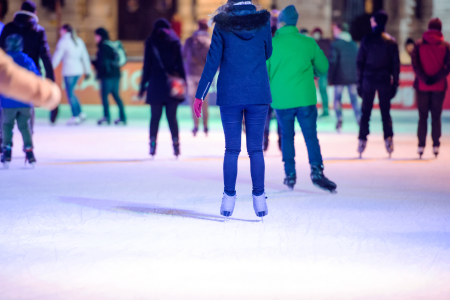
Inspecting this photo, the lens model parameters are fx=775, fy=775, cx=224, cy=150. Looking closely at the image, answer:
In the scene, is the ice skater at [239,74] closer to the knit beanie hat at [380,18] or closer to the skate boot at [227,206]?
the skate boot at [227,206]

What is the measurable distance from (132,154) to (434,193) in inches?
181

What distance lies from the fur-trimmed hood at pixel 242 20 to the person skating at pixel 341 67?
8.28 m

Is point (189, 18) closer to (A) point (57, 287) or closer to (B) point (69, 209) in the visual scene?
(B) point (69, 209)

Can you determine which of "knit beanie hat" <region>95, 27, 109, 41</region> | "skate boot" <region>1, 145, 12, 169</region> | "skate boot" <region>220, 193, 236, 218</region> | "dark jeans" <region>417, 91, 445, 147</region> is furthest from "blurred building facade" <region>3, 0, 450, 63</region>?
"skate boot" <region>220, 193, 236, 218</region>

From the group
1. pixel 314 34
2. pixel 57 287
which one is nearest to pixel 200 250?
pixel 57 287

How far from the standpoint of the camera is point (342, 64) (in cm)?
1395

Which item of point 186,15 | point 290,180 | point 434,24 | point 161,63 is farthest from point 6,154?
point 186,15

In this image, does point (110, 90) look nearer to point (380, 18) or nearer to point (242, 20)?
point (380, 18)

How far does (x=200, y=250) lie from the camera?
4918 millimetres

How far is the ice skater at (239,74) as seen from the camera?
5.76 metres

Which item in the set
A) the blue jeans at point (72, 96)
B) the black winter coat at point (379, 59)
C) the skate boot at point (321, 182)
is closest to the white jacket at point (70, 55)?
the blue jeans at point (72, 96)

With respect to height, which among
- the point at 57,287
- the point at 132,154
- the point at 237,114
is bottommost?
the point at 132,154

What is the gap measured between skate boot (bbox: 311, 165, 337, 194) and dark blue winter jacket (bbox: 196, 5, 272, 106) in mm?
1754

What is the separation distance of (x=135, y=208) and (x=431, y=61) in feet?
16.2
